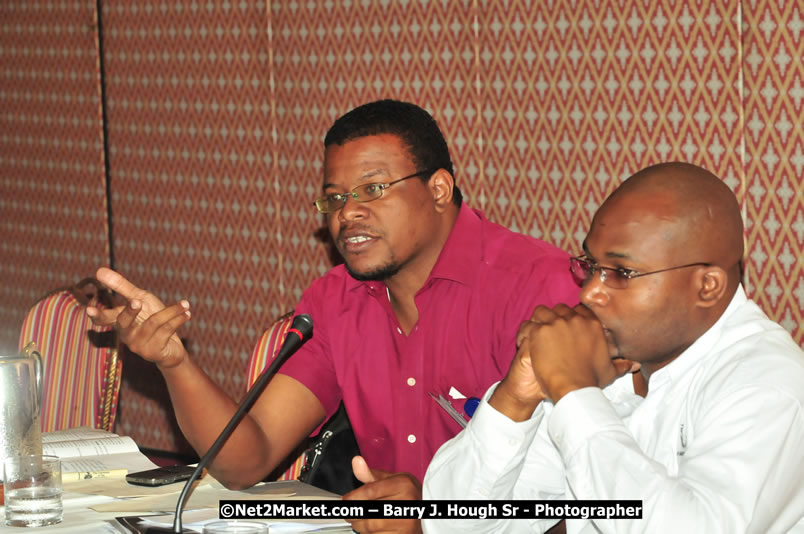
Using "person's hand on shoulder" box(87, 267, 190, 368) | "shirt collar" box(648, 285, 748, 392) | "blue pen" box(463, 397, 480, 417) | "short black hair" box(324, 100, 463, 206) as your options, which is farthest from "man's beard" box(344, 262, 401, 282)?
"shirt collar" box(648, 285, 748, 392)

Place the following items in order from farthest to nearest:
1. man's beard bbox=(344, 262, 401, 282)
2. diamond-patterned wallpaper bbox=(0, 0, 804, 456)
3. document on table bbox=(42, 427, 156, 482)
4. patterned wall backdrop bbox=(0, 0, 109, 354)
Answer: patterned wall backdrop bbox=(0, 0, 109, 354)
diamond-patterned wallpaper bbox=(0, 0, 804, 456)
man's beard bbox=(344, 262, 401, 282)
document on table bbox=(42, 427, 156, 482)

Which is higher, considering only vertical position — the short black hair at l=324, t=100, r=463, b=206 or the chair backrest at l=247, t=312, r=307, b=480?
the short black hair at l=324, t=100, r=463, b=206

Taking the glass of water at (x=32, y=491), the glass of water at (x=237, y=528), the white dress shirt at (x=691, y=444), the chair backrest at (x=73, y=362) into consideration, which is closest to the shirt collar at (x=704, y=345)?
the white dress shirt at (x=691, y=444)

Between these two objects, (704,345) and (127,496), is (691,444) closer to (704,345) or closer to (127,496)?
(704,345)

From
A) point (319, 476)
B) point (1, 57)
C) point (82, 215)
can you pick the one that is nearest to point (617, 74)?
point (319, 476)

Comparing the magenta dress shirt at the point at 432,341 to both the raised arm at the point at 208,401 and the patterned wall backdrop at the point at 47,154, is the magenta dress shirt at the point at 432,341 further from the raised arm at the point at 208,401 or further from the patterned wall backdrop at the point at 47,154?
the patterned wall backdrop at the point at 47,154

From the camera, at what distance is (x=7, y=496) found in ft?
7.06

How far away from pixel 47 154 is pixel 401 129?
418 cm

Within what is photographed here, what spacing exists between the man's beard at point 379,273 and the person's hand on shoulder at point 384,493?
66 centimetres

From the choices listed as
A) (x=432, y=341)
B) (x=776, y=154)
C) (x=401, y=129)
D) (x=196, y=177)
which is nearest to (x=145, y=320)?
(x=432, y=341)

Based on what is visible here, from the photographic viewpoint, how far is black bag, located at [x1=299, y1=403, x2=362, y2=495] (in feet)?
8.86

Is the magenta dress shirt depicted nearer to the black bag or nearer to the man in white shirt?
the black bag

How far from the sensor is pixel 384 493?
2.12 m

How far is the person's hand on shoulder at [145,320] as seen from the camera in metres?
2.38
